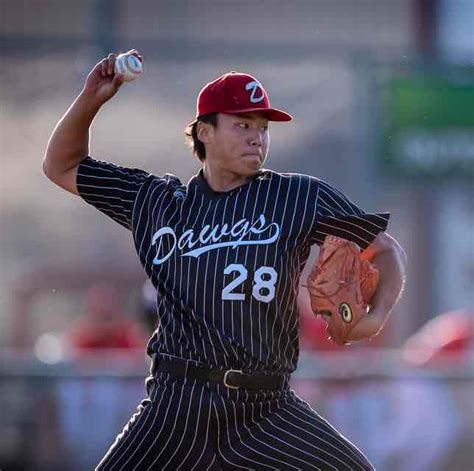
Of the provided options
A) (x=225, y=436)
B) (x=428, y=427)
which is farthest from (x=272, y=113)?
(x=428, y=427)

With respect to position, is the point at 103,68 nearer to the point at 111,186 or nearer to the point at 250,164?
the point at 111,186

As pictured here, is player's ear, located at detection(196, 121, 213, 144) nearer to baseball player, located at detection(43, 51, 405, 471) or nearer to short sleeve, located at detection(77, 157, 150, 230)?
baseball player, located at detection(43, 51, 405, 471)

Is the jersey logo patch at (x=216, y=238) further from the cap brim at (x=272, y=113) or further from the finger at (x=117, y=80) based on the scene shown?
the finger at (x=117, y=80)

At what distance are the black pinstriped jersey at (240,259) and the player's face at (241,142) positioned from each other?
0.26ft

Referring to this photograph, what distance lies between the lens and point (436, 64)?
12164 millimetres

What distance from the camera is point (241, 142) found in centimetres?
497

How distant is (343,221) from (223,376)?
0.68 meters

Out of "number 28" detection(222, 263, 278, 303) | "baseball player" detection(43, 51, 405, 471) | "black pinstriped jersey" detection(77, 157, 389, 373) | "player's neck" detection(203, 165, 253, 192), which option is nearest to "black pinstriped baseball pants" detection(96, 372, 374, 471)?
"baseball player" detection(43, 51, 405, 471)

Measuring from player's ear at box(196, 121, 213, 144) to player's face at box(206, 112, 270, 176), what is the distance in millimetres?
54

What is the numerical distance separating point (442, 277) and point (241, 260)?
8.47m

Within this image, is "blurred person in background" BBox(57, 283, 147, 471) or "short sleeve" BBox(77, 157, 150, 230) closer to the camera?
"short sleeve" BBox(77, 157, 150, 230)

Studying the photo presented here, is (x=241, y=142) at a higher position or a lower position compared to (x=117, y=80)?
lower

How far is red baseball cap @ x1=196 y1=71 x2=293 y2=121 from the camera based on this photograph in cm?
495

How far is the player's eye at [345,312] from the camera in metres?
4.80
